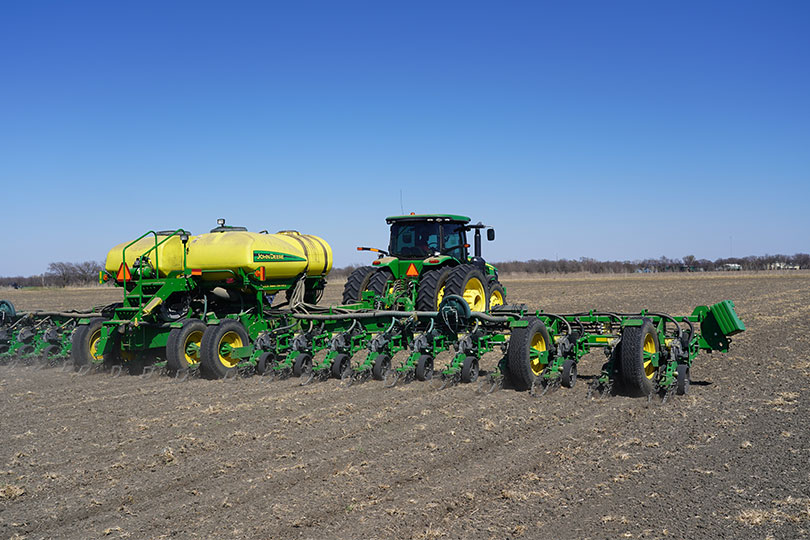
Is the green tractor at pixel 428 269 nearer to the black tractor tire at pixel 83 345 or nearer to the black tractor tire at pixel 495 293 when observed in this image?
the black tractor tire at pixel 495 293

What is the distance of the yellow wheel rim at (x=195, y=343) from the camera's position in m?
9.79

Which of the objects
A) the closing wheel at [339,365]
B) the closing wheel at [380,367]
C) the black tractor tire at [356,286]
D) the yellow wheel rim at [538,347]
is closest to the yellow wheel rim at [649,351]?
the yellow wheel rim at [538,347]

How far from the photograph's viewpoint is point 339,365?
919 cm

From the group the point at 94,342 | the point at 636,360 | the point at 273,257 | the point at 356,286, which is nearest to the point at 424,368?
the point at 636,360

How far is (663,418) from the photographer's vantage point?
682 centimetres

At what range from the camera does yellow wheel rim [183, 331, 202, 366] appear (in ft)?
32.1

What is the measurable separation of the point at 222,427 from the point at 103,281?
5.74 m

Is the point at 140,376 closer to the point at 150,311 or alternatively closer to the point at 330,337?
the point at 150,311

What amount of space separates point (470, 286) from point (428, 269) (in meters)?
0.85

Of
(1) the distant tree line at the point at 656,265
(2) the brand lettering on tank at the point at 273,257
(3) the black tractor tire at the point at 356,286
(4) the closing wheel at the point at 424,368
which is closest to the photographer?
(4) the closing wheel at the point at 424,368

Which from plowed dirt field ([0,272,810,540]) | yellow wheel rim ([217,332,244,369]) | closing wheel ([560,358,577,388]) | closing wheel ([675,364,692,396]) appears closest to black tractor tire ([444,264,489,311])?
closing wheel ([560,358,577,388])

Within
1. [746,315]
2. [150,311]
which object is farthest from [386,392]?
[746,315]

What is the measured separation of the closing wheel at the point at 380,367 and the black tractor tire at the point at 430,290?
1781mm

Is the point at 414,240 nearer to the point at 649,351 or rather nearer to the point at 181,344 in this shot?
the point at 181,344
